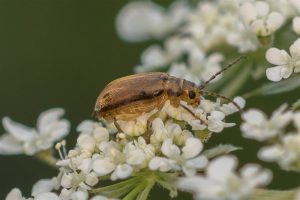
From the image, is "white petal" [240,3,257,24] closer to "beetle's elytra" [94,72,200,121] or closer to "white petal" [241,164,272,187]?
"beetle's elytra" [94,72,200,121]

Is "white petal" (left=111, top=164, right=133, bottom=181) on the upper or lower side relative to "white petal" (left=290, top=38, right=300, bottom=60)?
lower

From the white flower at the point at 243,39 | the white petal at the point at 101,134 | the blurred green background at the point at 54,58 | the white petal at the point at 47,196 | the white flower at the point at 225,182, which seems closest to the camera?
the white flower at the point at 225,182

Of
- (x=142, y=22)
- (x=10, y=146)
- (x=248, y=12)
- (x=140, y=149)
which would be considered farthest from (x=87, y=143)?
(x=142, y=22)

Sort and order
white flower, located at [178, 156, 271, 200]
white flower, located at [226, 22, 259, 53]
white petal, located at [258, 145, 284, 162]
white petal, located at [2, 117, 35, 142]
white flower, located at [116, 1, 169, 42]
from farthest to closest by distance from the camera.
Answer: white flower, located at [116, 1, 169, 42], white petal, located at [2, 117, 35, 142], white flower, located at [226, 22, 259, 53], white petal, located at [258, 145, 284, 162], white flower, located at [178, 156, 271, 200]

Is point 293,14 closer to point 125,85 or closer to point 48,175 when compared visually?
point 125,85

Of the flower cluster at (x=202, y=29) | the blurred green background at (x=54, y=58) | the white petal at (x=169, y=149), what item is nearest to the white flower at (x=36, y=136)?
the flower cluster at (x=202, y=29)

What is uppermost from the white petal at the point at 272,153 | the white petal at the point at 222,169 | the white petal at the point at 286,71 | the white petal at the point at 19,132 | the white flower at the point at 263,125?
the white petal at the point at 19,132

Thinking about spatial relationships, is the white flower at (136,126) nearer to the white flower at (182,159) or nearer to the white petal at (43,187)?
the white flower at (182,159)

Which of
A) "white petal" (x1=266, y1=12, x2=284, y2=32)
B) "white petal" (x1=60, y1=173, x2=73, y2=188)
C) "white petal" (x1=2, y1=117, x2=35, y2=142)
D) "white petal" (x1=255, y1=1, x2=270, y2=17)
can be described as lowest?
"white petal" (x1=60, y1=173, x2=73, y2=188)

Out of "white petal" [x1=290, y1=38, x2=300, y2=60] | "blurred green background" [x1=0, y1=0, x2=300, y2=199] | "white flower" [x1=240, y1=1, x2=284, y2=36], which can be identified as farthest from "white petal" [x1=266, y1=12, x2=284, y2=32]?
"blurred green background" [x1=0, y1=0, x2=300, y2=199]
